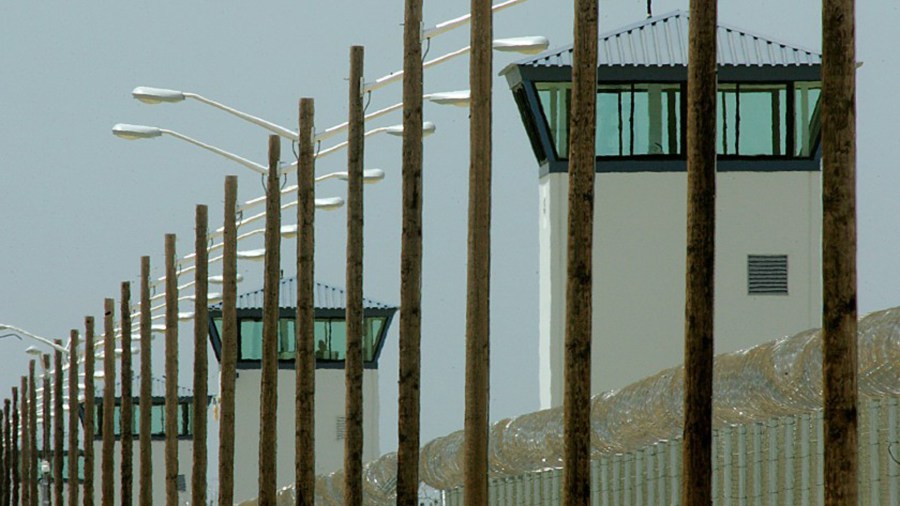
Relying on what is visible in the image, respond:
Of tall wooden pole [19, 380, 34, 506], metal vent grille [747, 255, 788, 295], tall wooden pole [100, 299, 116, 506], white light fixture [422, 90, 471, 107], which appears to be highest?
white light fixture [422, 90, 471, 107]

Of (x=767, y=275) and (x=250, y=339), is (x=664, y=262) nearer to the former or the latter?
(x=767, y=275)

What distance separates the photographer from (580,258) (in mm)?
25656

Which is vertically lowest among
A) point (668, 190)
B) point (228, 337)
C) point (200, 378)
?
point (200, 378)

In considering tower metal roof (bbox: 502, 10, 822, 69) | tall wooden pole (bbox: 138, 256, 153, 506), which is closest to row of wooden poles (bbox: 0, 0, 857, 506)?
tall wooden pole (bbox: 138, 256, 153, 506)

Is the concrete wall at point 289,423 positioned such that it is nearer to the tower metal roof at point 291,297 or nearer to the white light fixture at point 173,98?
the tower metal roof at point 291,297

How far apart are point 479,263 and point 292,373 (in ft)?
250

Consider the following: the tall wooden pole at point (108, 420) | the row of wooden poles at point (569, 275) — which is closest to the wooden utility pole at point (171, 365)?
the row of wooden poles at point (569, 275)

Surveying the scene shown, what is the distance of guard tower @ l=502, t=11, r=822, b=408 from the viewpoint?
6159cm

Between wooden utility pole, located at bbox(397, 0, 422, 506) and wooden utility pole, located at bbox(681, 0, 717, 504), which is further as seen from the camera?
wooden utility pole, located at bbox(397, 0, 422, 506)

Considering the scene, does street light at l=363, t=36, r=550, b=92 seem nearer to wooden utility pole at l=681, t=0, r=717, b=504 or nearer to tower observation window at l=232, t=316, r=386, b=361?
wooden utility pole at l=681, t=0, r=717, b=504

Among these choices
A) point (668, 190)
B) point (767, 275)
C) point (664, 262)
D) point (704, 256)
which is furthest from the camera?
A: point (767, 275)

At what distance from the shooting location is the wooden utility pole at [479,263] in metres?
29.6

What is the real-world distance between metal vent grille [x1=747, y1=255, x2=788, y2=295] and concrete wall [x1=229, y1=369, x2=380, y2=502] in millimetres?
43127

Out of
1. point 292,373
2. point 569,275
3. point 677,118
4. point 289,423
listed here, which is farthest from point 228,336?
point 289,423
